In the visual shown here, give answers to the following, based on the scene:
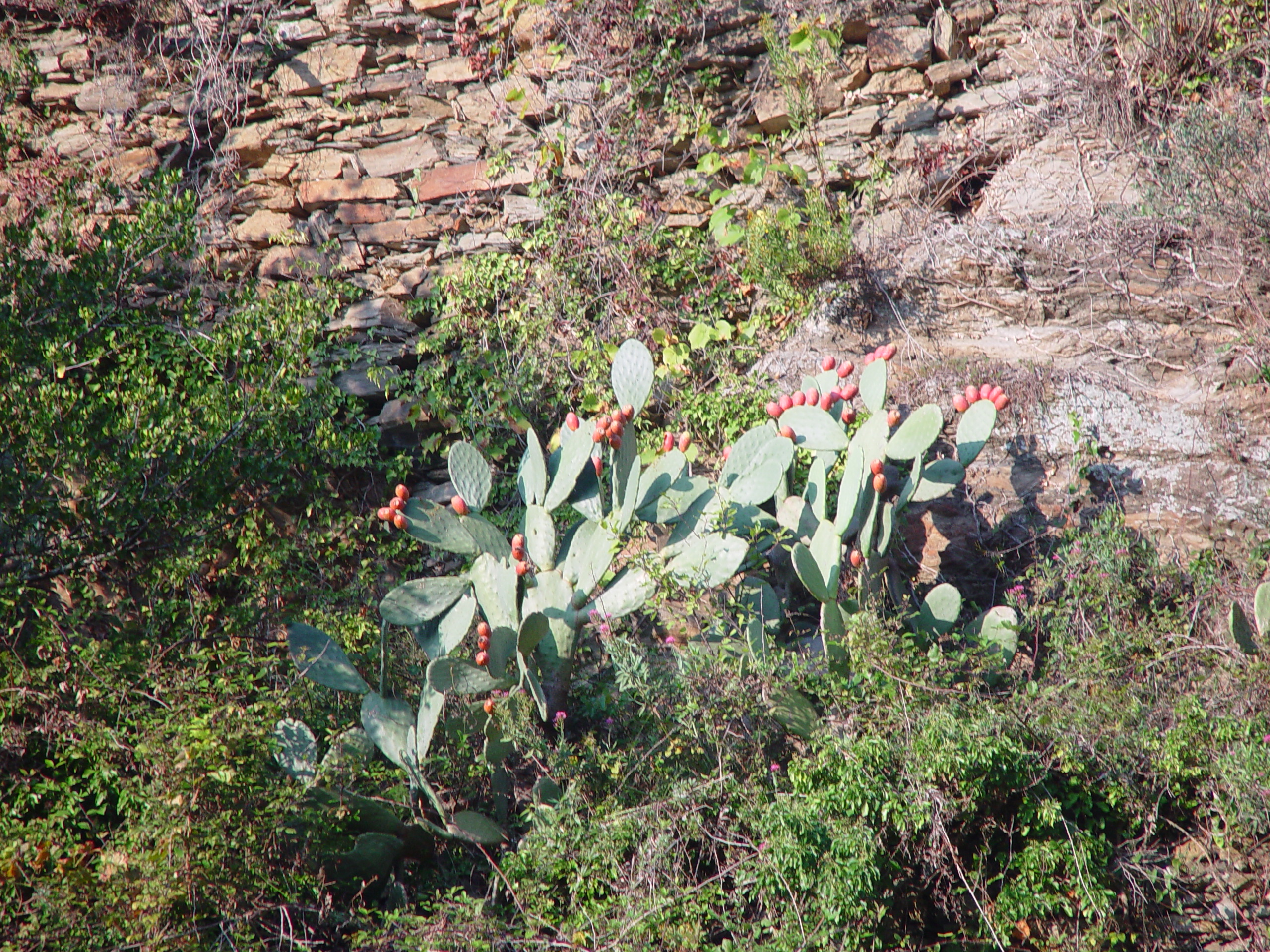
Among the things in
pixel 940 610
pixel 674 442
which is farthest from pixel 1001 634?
pixel 674 442

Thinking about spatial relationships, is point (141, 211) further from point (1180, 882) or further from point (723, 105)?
point (1180, 882)

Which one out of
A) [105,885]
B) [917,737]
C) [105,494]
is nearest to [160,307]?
[105,494]

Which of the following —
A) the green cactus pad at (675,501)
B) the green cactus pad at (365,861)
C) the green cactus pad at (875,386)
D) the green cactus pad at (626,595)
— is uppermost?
the green cactus pad at (875,386)

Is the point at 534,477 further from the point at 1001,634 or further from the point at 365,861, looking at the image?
the point at 1001,634

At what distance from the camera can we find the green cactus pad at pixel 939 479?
342 centimetres

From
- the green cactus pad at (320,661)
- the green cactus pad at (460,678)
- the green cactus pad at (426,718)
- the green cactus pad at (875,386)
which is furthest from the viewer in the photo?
the green cactus pad at (875,386)

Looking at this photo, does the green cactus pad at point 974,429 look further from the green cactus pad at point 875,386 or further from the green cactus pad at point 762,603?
the green cactus pad at point 762,603

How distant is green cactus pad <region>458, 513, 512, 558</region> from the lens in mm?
3387

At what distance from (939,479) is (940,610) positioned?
496 millimetres

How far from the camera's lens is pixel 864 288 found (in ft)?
15.0

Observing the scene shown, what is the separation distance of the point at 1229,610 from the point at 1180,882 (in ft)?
3.29

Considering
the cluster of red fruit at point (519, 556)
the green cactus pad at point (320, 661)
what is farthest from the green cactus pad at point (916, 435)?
the green cactus pad at point (320, 661)

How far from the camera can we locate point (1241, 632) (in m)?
3.12

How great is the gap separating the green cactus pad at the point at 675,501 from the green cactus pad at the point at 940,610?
940mm
